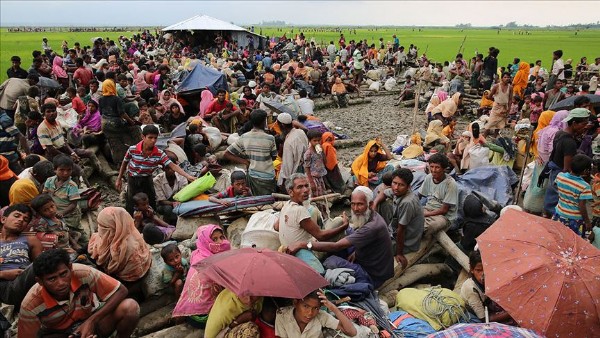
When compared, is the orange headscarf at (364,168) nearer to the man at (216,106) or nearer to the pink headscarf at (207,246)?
the pink headscarf at (207,246)

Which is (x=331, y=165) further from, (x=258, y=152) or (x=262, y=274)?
(x=262, y=274)

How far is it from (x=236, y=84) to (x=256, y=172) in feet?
33.6

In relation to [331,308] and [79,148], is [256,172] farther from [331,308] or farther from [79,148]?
[79,148]

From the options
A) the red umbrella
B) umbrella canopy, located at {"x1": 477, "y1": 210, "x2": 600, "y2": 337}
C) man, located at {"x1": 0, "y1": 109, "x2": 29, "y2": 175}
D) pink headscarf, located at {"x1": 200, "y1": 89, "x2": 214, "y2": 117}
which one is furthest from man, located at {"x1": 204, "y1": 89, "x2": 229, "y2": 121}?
umbrella canopy, located at {"x1": 477, "y1": 210, "x2": 600, "y2": 337}

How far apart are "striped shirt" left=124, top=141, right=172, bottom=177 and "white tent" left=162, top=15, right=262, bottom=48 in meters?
19.4

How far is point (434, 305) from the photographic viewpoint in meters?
4.06

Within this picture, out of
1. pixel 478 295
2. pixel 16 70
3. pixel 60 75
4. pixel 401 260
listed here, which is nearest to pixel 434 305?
pixel 478 295

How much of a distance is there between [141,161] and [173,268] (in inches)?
76.0

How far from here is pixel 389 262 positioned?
436 centimetres

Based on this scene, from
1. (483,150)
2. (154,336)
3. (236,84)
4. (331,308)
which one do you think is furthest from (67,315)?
(236,84)

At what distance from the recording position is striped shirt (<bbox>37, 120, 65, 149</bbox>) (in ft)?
20.2

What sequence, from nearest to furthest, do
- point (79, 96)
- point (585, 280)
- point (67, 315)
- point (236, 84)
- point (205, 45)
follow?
point (585, 280)
point (67, 315)
point (79, 96)
point (236, 84)
point (205, 45)

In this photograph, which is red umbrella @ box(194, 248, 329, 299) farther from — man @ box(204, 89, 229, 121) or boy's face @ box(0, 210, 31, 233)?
man @ box(204, 89, 229, 121)

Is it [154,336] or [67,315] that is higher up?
[67,315]
